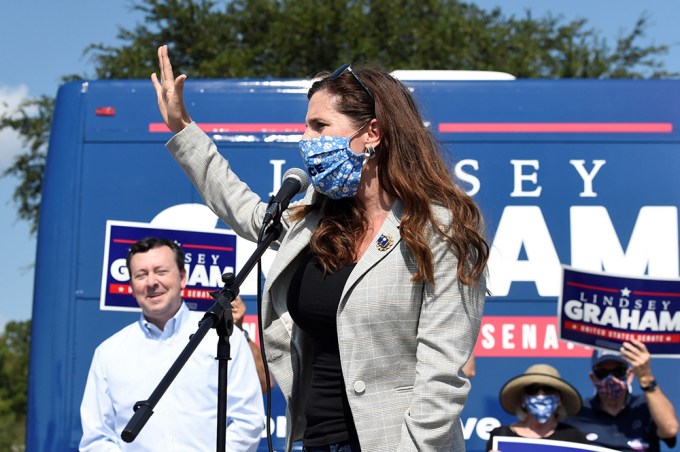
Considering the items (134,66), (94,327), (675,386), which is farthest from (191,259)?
(134,66)

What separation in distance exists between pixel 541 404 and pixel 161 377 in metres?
2.01

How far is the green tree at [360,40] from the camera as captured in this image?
18062mm

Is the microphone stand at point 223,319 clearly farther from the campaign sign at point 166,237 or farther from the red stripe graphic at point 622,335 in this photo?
the red stripe graphic at point 622,335

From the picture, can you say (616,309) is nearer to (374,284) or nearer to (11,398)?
(374,284)

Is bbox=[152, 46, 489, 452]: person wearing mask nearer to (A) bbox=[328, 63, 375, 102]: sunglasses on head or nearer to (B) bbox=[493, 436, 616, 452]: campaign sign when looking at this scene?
(A) bbox=[328, 63, 375, 102]: sunglasses on head

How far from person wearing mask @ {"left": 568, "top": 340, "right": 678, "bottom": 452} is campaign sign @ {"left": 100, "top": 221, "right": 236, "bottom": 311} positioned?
2115mm

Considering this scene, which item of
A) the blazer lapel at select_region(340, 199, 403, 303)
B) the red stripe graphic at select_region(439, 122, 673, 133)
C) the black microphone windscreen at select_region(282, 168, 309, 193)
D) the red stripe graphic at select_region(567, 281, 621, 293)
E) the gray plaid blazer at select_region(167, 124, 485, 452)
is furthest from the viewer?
the red stripe graphic at select_region(439, 122, 673, 133)

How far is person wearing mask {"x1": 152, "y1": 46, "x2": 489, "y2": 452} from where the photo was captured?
113 inches

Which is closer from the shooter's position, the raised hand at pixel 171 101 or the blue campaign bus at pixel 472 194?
the raised hand at pixel 171 101

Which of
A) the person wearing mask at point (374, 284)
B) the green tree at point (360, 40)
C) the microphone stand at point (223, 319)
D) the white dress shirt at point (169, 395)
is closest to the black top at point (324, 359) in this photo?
the person wearing mask at point (374, 284)

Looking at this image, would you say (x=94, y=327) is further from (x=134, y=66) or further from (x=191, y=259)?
(x=134, y=66)

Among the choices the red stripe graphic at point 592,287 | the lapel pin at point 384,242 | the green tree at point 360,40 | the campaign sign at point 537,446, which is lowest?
the campaign sign at point 537,446

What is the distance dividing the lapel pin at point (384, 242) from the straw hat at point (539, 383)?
9.57ft

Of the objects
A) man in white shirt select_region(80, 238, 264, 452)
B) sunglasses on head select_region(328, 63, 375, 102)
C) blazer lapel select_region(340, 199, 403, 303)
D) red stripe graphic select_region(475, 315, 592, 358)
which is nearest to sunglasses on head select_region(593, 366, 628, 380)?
red stripe graphic select_region(475, 315, 592, 358)
